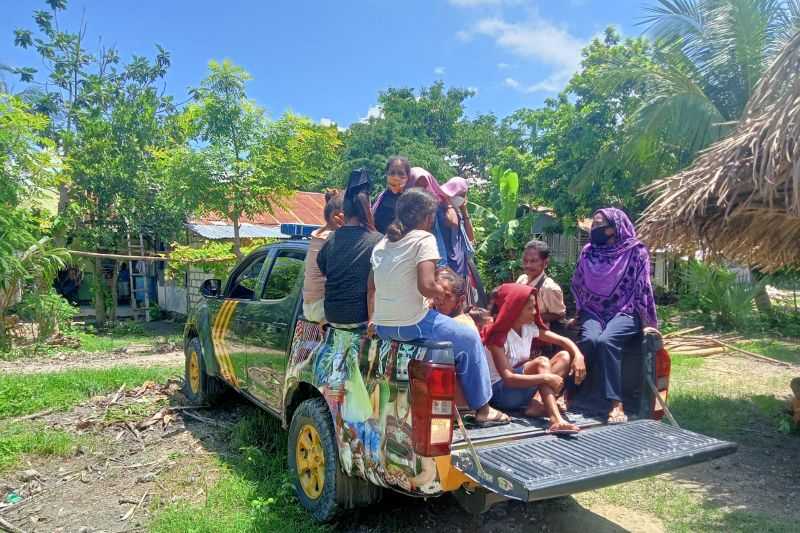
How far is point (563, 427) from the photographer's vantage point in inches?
125

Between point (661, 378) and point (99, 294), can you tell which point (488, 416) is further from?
point (99, 294)

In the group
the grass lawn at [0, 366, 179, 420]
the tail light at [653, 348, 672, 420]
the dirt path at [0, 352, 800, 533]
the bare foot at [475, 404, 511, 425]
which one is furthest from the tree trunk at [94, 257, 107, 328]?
the tail light at [653, 348, 672, 420]

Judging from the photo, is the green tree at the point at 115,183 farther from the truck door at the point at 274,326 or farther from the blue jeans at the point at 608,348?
the blue jeans at the point at 608,348

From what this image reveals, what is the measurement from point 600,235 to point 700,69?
7205mm

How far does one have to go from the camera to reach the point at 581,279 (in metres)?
4.40

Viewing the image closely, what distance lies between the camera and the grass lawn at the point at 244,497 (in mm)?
3504

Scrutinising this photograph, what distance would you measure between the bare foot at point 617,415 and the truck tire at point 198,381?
3.89m

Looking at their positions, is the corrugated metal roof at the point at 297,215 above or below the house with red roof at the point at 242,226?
above

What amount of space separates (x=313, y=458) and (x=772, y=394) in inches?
242

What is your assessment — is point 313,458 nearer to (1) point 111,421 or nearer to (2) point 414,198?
(2) point 414,198

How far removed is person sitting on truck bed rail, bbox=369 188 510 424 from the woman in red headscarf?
0.37 meters

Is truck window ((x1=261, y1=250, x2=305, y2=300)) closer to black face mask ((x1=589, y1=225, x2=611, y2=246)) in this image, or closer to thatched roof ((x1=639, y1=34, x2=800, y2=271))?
black face mask ((x1=589, y1=225, x2=611, y2=246))

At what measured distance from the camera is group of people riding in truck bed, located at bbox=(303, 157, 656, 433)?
3.10 m

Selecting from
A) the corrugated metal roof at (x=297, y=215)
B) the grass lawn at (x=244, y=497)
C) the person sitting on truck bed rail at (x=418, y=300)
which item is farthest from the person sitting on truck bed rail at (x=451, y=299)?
the corrugated metal roof at (x=297, y=215)
